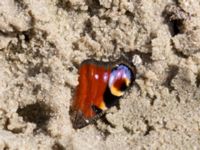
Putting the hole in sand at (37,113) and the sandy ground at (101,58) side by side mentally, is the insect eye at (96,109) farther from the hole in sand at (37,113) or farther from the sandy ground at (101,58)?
the hole in sand at (37,113)

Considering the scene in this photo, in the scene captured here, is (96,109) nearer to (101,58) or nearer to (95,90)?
(95,90)

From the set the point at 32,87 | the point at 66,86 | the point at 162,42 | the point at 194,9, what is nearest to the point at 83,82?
the point at 66,86

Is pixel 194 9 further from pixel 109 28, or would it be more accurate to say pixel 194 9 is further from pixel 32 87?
pixel 32 87

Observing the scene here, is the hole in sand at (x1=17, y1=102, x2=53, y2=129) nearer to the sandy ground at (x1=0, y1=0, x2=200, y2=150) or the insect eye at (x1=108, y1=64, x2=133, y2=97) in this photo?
the sandy ground at (x1=0, y1=0, x2=200, y2=150)

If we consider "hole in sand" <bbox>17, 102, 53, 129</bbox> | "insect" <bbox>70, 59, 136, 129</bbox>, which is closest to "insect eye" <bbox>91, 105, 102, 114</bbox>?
"insect" <bbox>70, 59, 136, 129</bbox>

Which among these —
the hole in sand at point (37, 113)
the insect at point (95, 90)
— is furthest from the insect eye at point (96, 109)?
the hole in sand at point (37, 113)

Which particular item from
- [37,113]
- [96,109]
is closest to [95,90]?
[96,109]

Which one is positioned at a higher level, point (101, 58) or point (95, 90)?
point (101, 58)
